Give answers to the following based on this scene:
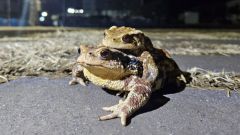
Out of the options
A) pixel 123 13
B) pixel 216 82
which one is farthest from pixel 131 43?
pixel 123 13

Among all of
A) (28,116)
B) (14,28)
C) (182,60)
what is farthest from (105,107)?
(14,28)

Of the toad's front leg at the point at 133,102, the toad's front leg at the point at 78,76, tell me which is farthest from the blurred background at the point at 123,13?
the toad's front leg at the point at 133,102

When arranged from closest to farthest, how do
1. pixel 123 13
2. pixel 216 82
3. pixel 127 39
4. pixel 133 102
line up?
1. pixel 133 102
2. pixel 127 39
3. pixel 216 82
4. pixel 123 13

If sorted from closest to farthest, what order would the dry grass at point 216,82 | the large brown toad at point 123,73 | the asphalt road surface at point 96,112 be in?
the asphalt road surface at point 96,112
the large brown toad at point 123,73
the dry grass at point 216,82

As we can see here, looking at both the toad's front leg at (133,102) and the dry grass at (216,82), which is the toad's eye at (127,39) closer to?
the toad's front leg at (133,102)

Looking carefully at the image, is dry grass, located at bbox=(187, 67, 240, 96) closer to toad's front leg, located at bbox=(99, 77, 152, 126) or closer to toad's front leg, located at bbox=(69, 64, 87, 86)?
toad's front leg, located at bbox=(99, 77, 152, 126)

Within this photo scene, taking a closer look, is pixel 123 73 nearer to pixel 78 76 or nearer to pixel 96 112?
pixel 96 112
